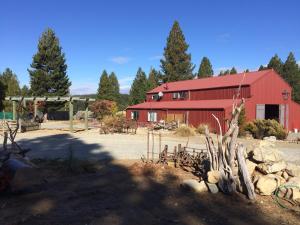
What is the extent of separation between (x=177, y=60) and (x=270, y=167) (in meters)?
56.2

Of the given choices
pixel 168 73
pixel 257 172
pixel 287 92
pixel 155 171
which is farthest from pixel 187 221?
pixel 168 73

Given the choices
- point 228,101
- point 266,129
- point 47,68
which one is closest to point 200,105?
point 228,101

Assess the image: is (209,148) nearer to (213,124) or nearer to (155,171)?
(155,171)

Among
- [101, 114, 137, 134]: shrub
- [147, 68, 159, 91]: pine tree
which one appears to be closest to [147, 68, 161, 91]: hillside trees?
[147, 68, 159, 91]: pine tree

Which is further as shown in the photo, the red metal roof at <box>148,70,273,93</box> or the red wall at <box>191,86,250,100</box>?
the red metal roof at <box>148,70,273,93</box>

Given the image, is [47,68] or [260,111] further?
[47,68]

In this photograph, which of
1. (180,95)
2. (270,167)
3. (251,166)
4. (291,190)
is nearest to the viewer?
(291,190)

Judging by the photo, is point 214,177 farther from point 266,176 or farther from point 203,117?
point 203,117

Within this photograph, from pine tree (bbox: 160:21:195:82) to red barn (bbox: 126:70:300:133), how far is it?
21.5m

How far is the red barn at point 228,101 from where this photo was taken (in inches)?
1289

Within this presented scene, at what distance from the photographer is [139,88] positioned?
203 feet

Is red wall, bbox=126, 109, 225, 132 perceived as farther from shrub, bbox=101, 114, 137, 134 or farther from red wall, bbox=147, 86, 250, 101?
shrub, bbox=101, 114, 137, 134

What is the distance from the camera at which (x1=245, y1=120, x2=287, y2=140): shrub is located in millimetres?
26594

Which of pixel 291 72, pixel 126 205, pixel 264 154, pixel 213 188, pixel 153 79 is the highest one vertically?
pixel 291 72
